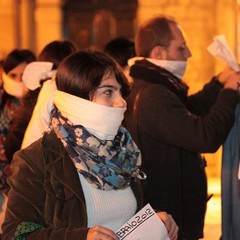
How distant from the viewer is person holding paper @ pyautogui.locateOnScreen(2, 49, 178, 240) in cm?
244

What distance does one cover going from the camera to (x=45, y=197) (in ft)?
8.08

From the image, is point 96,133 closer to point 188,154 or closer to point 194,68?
point 188,154

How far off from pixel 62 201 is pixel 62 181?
2.8 inches

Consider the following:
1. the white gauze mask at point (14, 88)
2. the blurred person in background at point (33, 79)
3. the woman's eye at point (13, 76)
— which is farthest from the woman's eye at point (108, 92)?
the woman's eye at point (13, 76)

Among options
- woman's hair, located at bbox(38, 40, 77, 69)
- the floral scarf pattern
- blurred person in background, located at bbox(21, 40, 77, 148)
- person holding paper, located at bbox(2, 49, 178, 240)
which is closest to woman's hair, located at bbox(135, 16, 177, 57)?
blurred person in background, located at bbox(21, 40, 77, 148)

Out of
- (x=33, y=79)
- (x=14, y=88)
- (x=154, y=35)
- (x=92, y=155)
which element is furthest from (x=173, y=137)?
(x=14, y=88)

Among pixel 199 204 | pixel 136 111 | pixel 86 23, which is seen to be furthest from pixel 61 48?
pixel 86 23

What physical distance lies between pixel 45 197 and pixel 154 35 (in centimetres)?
157

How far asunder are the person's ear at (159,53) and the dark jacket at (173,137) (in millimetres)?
113

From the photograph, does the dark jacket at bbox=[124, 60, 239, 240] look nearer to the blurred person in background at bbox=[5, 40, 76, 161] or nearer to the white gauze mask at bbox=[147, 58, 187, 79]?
the white gauze mask at bbox=[147, 58, 187, 79]

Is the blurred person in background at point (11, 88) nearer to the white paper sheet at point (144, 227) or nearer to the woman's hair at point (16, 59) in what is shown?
the woman's hair at point (16, 59)

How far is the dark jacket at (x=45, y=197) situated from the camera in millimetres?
2436

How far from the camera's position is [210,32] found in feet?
28.1

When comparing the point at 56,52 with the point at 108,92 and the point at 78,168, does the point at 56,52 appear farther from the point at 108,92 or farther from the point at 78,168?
the point at 78,168
